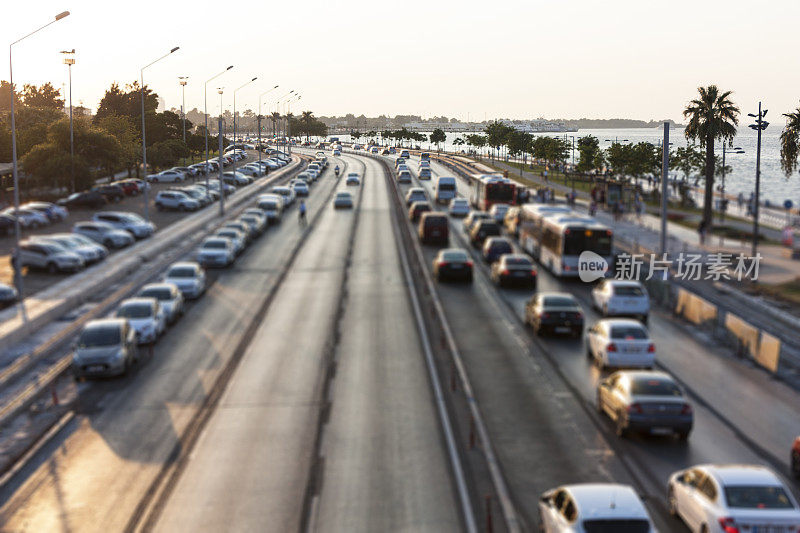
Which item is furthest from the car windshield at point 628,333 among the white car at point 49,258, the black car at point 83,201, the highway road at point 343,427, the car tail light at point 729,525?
the black car at point 83,201

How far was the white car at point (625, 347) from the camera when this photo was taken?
25328 mm

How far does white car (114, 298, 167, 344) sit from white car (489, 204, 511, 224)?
34.7m

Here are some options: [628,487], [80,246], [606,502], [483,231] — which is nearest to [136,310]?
[80,246]

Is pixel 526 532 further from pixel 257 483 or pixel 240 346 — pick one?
pixel 240 346

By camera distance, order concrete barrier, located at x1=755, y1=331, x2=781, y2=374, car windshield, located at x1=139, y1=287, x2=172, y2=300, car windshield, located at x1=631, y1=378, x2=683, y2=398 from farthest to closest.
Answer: car windshield, located at x1=139, y1=287, x2=172, y2=300, concrete barrier, located at x1=755, y1=331, x2=781, y2=374, car windshield, located at x1=631, y1=378, x2=683, y2=398

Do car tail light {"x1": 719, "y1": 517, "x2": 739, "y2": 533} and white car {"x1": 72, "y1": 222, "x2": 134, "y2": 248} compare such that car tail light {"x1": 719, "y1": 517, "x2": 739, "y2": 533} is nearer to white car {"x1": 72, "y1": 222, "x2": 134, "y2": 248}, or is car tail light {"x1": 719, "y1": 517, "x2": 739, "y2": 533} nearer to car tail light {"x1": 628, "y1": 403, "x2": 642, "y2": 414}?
car tail light {"x1": 628, "y1": 403, "x2": 642, "y2": 414}

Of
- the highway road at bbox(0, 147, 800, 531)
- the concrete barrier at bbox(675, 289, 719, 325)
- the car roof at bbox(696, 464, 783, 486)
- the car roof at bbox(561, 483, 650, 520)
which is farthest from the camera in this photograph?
the concrete barrier at bbox(675, 289, 719, 325)

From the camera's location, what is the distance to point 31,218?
58.2 meters

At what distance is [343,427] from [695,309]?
58.0 ft

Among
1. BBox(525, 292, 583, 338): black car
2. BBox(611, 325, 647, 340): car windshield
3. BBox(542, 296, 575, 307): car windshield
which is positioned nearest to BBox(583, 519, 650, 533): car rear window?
BBox(611, 325, 647, 340): car windshield

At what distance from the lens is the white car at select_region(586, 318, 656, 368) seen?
25.3 meters

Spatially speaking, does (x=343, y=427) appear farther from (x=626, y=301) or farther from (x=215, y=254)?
(x=215, y=254)

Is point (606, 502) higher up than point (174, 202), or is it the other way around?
point (174, 202)

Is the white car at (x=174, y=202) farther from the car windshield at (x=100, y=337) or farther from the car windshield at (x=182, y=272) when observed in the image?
the car windshield at (x=100, y=337)
